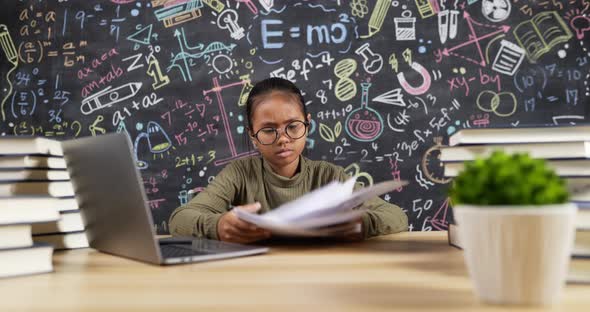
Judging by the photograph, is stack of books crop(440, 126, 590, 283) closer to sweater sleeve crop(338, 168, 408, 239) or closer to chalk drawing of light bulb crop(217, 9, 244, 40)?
sweater sleeve crop(338, 168, 408, 239)

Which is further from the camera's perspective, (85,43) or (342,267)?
(85,43)

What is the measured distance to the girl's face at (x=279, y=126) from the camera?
1.74 m

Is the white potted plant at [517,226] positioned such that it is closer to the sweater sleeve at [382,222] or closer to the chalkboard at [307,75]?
the sweater sleeve at [382,222]

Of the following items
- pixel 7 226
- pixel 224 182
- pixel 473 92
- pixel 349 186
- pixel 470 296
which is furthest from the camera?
pixel 473 92

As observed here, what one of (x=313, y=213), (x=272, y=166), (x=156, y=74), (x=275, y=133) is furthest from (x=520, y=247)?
(x=156, y=74)

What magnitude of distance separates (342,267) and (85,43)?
7.56 feet

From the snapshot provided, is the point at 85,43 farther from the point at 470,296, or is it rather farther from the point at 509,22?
the point at 470,296


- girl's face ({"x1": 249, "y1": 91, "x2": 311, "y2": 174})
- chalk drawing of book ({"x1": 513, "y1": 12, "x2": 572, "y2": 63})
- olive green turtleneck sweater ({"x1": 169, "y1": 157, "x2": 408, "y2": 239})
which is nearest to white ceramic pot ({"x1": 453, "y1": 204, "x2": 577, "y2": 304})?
olive green turtleneck sweater ({"x1": 169, "y1": 157, "x2": 408, "y2": 239})

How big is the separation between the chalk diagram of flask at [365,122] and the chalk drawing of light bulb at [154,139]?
88 cm

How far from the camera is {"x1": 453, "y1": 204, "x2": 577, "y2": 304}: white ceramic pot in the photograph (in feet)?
1.51

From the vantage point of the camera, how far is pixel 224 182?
1.72m

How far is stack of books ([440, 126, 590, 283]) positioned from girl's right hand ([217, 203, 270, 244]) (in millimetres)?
396

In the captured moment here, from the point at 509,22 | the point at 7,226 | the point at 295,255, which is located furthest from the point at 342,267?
the point at 509,22

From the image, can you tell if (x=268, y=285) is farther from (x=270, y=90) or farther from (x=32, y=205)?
(x=270, y=90)
